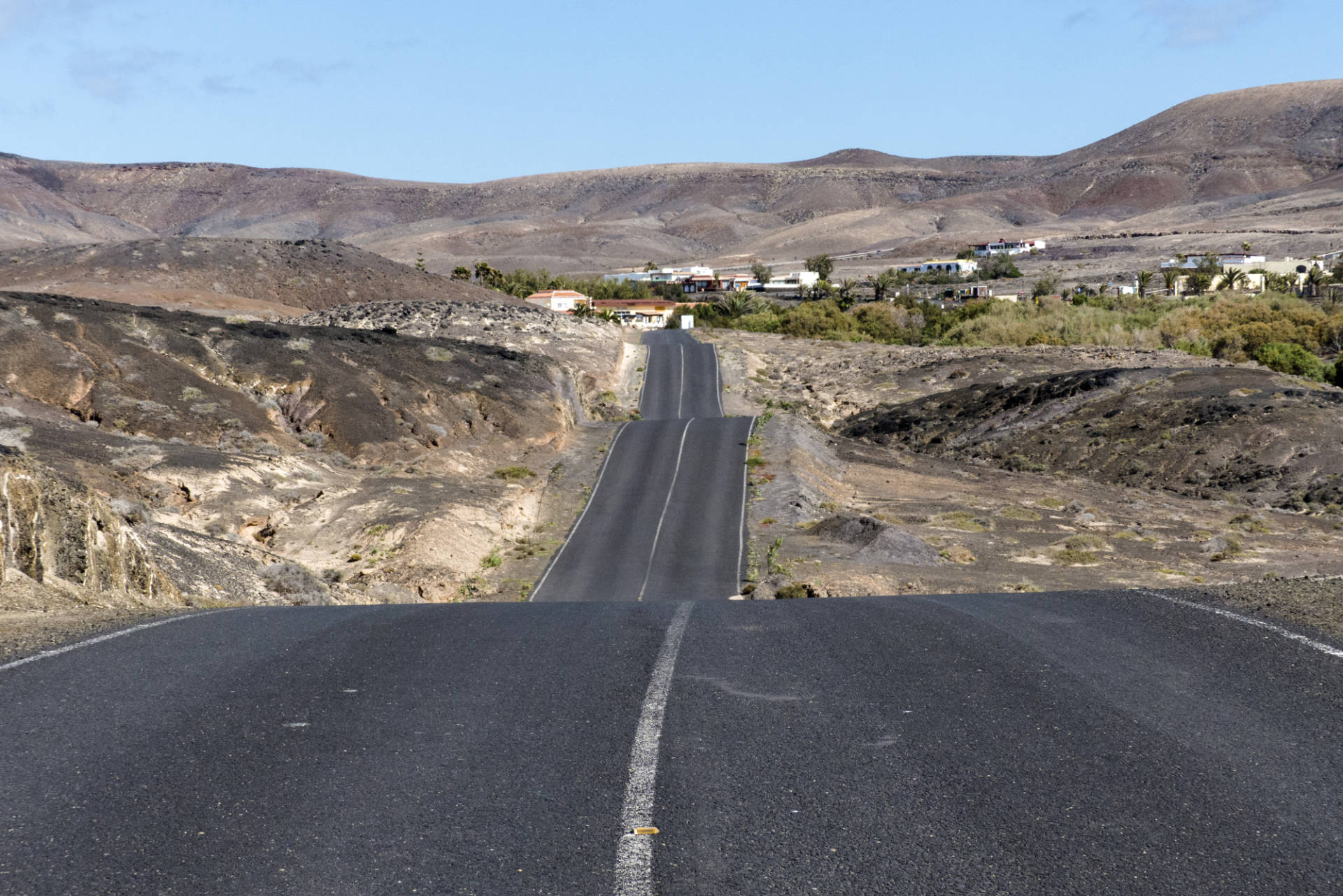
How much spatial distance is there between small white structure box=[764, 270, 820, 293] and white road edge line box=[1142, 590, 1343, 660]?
146678 mm

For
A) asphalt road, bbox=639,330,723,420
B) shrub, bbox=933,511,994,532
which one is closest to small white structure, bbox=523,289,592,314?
asphalt road, bbox=639,330,723,420

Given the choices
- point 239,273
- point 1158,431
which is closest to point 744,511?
point 1158,431

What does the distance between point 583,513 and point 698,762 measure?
3581 cm

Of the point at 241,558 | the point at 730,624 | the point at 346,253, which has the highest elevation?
the point at 346,253

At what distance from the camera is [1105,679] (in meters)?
7.57

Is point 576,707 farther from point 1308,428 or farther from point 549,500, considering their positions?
point 1308,428

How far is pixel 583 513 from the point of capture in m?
41.7

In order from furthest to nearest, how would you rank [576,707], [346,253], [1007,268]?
[1007,268], [346,253], [576,707]

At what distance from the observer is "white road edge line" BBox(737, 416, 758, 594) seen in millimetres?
34688

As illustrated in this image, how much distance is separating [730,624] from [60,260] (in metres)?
110

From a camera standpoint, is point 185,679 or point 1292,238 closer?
point 185,679

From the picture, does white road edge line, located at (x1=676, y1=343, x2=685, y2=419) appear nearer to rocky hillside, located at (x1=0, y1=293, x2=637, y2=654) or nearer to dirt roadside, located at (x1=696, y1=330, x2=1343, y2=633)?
rocky hillside, located at (x1=0, y1=293, x2=637, y2=654)

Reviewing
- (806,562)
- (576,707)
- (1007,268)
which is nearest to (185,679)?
(576,707)

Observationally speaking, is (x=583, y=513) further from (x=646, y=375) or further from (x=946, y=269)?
(x=946, y=269)
